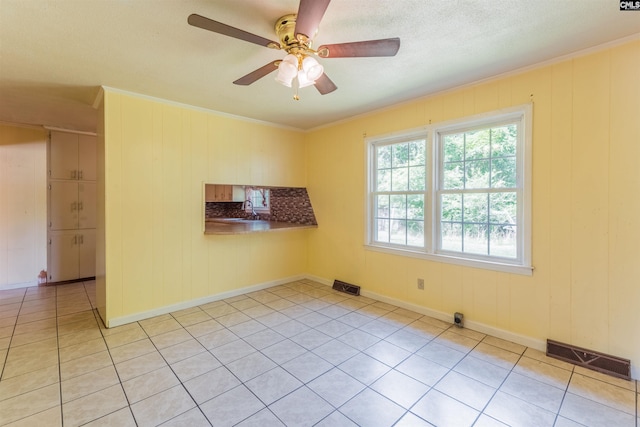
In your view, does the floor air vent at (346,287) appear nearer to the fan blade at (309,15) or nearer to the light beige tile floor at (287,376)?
the light beige tile floor at (287,376)

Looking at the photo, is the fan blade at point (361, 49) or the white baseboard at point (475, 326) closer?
the fan blade at point (361, 49)

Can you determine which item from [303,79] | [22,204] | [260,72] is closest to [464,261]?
[303,79]

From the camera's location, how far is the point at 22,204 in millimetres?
4094

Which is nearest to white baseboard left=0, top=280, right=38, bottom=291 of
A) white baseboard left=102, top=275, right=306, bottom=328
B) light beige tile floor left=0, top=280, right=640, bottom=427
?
light beige tile floor left=0, top=280, right=640, bottom=427

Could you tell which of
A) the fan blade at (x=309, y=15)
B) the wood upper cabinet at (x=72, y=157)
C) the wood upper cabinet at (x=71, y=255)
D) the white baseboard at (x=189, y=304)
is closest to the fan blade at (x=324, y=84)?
the fan blade at (x=309, y=15)

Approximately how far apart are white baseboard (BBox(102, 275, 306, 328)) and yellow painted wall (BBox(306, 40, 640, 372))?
225 cm

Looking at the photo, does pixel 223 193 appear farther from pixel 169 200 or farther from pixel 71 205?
pixel 71 205

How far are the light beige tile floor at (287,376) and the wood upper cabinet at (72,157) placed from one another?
234 centimetres

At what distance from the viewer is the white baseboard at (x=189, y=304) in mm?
2902

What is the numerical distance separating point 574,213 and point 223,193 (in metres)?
4.64

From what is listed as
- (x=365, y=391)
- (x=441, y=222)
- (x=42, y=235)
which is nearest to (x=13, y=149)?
(x=42, y=235)

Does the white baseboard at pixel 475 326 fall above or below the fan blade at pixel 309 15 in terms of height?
below

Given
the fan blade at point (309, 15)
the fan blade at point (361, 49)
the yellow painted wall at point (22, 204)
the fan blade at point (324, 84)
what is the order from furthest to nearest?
the yellow painted wall at point (22, 204) < the fan blade at point (324, 84) < the fan blade at point (361, 49) < the fan blade at point (309, 15)

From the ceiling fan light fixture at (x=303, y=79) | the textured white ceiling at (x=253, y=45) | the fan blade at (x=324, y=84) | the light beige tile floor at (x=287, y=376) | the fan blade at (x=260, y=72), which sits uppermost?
the textured white ceiling at (x=253, y=45)
